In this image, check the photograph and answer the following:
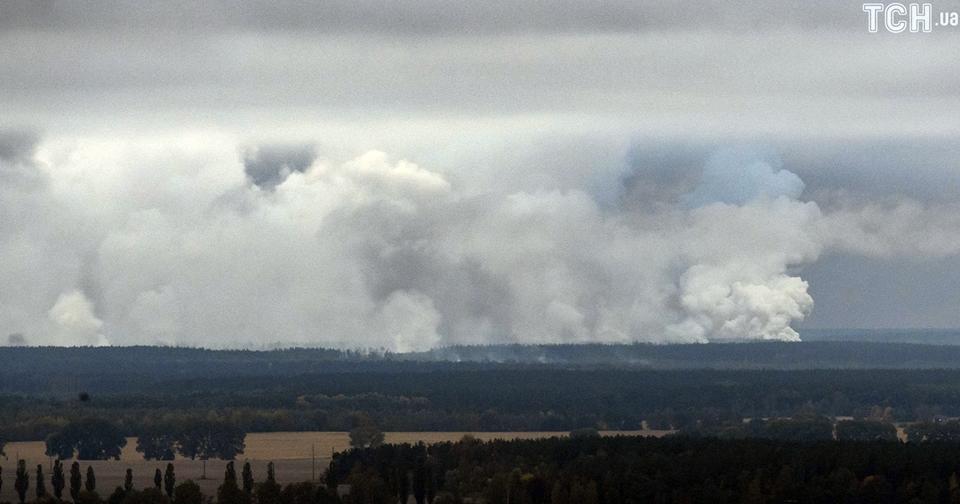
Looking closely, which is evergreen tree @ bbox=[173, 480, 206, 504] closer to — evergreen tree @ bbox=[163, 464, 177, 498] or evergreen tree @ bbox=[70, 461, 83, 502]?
evergreen tree @ bbox=[163, 464, 177, 498]

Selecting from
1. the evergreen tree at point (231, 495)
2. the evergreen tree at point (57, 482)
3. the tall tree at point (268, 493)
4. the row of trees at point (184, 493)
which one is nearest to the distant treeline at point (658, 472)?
the row of trees at point (184, 493)

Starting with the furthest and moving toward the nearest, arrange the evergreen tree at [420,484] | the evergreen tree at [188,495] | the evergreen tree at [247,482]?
the evergreen tree at [247,482]
the evergreen tree at [420,484]
the evergreen tree at [188,495]

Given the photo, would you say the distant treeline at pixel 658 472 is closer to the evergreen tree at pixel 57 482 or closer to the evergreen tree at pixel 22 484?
the evergreen tree at pixel 57 482

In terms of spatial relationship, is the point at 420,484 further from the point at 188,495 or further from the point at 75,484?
the point at 75,484

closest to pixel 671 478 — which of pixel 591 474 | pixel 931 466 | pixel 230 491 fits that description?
pixel 591 474

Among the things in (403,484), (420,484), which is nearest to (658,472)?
(420,484)

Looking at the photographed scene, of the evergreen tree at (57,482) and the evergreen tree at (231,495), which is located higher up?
the evergreen tree at (57,482)

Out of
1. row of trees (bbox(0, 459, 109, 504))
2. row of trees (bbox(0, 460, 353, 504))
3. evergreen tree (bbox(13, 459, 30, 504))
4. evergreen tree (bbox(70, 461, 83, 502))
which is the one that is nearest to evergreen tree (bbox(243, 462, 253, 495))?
row of trees (bbox(0, 460, 353, 504))

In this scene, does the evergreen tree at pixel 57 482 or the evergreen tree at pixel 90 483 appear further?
the evergreen tree at pixel 90 483

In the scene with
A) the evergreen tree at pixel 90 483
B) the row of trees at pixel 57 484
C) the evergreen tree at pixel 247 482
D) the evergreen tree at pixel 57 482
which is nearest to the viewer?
the evergreen tree at pixel 247 482

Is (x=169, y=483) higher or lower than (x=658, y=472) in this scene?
lower
